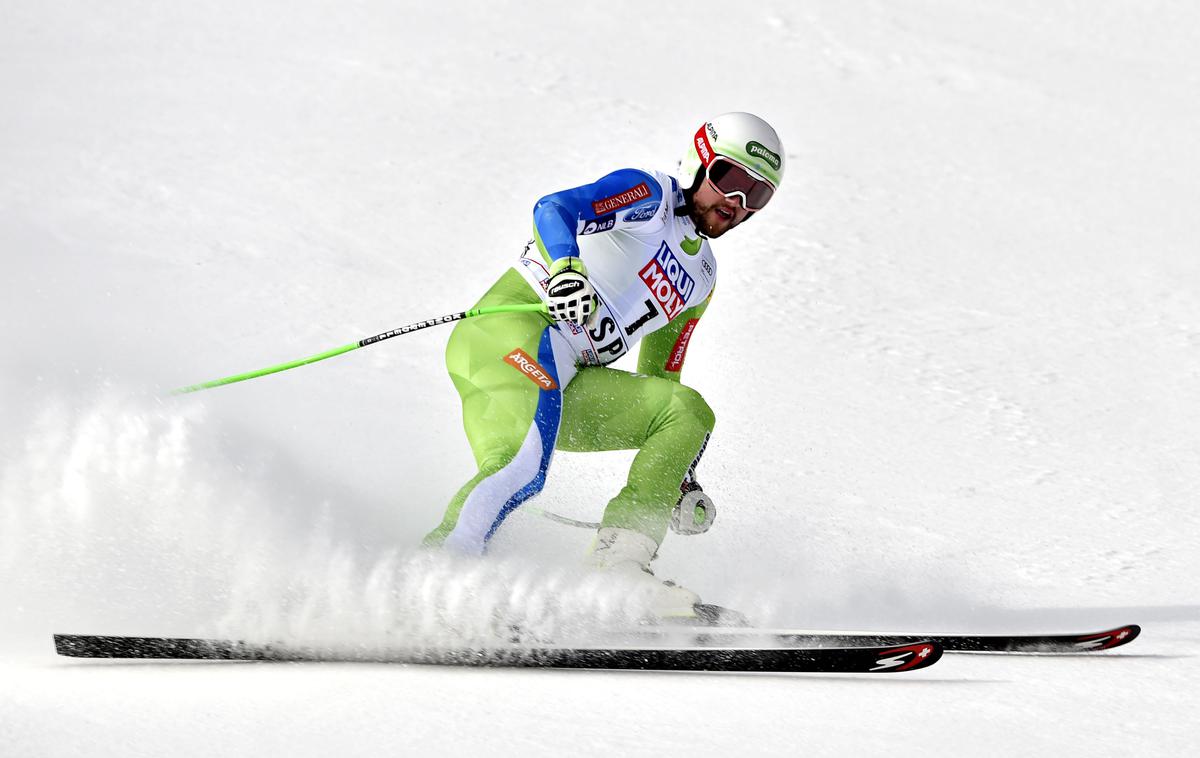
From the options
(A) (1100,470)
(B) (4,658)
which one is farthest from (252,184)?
(B) (4,658)

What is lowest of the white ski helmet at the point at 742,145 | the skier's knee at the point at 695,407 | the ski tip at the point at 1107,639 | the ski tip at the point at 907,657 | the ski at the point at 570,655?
the ski at the point at 570,655

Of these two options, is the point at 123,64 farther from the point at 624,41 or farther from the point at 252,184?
the point at 624,41

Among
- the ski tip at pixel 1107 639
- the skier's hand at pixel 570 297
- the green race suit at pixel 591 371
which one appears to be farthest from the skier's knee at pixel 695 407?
the ski tip at pixel 1107 639

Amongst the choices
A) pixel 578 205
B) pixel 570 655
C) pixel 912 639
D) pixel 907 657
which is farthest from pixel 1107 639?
pixel 578 205

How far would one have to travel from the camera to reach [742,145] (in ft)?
14.3

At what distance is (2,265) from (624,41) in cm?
701

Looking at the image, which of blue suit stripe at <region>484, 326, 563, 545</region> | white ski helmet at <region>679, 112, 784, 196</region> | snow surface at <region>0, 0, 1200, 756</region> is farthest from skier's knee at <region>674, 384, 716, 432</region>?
white ski helmet at <region>679, 112, 784, 196</region>

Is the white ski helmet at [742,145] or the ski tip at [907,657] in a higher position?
the white ski helmet at [742,145]

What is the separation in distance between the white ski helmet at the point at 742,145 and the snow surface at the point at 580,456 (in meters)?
1.35

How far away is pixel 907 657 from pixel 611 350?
151cm

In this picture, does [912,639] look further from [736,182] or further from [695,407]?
[736,182]

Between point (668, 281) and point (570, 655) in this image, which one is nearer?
point (570, 655)

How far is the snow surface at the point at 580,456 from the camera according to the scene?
3.30 meters

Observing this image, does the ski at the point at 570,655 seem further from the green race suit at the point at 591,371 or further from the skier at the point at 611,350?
the green race suit at the point at 591,371
